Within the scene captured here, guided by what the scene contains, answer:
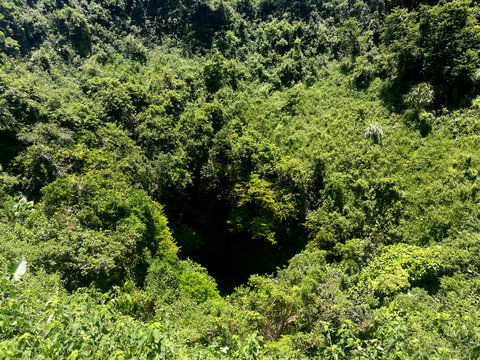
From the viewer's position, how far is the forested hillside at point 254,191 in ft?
24.3

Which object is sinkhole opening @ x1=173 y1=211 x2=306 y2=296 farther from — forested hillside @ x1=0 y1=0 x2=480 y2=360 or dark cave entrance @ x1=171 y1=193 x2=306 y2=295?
forested hillside @ x1=0 y1=0 x2=480 y2=360

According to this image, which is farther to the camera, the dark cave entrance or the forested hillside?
the dark cave entrance

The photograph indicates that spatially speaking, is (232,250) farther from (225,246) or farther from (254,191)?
(254,191)

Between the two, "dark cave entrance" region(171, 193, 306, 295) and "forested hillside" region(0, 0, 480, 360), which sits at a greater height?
"forested hillside" region(0, 0, 480, 360)

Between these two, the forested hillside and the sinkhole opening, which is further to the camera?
the sinkhole opening

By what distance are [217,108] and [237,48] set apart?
14321 millimetres

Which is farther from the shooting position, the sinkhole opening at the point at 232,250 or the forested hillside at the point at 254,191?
the sinkhole opening at the point at 232,250

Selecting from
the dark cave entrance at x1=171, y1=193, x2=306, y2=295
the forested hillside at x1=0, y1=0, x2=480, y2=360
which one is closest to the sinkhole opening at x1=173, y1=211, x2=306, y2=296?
the dark cave entrance at x1=171, y1=193, x2=306, y2=295

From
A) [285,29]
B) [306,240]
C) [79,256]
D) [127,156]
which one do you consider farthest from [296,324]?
[285,29]

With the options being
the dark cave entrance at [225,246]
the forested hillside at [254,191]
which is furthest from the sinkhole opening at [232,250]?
the forested hillside at [254,191]

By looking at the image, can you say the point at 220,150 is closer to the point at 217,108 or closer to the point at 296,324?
the point at 217,108

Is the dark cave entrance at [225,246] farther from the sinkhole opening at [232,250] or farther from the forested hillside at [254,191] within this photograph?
the forested hillside at [254,191]

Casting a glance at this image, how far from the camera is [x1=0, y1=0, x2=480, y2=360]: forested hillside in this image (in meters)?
7.41

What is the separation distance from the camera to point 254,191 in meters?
15.8
